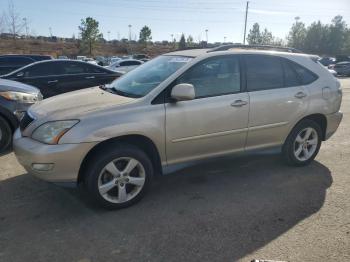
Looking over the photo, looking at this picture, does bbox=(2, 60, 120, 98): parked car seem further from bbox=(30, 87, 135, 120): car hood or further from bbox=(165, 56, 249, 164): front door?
bbox=(165, 56, 249, 164): front door

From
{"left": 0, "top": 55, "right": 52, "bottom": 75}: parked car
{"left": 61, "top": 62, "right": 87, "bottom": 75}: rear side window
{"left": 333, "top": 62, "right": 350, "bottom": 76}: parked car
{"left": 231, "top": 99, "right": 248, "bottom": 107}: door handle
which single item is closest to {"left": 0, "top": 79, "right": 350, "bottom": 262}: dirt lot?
{"left": 231, "top": 99, "right": 248, "bottom": 107}: door handle

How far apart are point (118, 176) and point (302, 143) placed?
286 cm

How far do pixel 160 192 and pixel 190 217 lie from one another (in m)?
0.75

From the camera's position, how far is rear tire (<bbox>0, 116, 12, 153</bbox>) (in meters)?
5.70

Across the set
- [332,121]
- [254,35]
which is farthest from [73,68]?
[254,35]

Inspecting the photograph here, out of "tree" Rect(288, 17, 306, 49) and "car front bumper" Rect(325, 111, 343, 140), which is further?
"tree" Rect(288, 17, 306, 49)

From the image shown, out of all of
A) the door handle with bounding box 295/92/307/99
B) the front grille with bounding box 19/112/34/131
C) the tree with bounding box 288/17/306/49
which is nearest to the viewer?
the front grille with bounding box 19/112/34/131

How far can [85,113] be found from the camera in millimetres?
3516

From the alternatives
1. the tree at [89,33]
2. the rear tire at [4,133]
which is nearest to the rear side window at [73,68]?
the rear tire at [4,133]

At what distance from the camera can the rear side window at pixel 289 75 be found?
4742 millimetres

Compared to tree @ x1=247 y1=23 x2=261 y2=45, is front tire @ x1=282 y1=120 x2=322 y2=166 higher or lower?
lower

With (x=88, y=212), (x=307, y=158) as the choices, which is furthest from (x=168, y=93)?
(x=307, y=158)

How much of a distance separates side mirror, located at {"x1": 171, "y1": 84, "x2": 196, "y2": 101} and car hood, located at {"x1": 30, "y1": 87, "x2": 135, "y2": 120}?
1.57 ft

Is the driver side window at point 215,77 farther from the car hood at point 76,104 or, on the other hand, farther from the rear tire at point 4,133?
the rear tire at point 4,133
